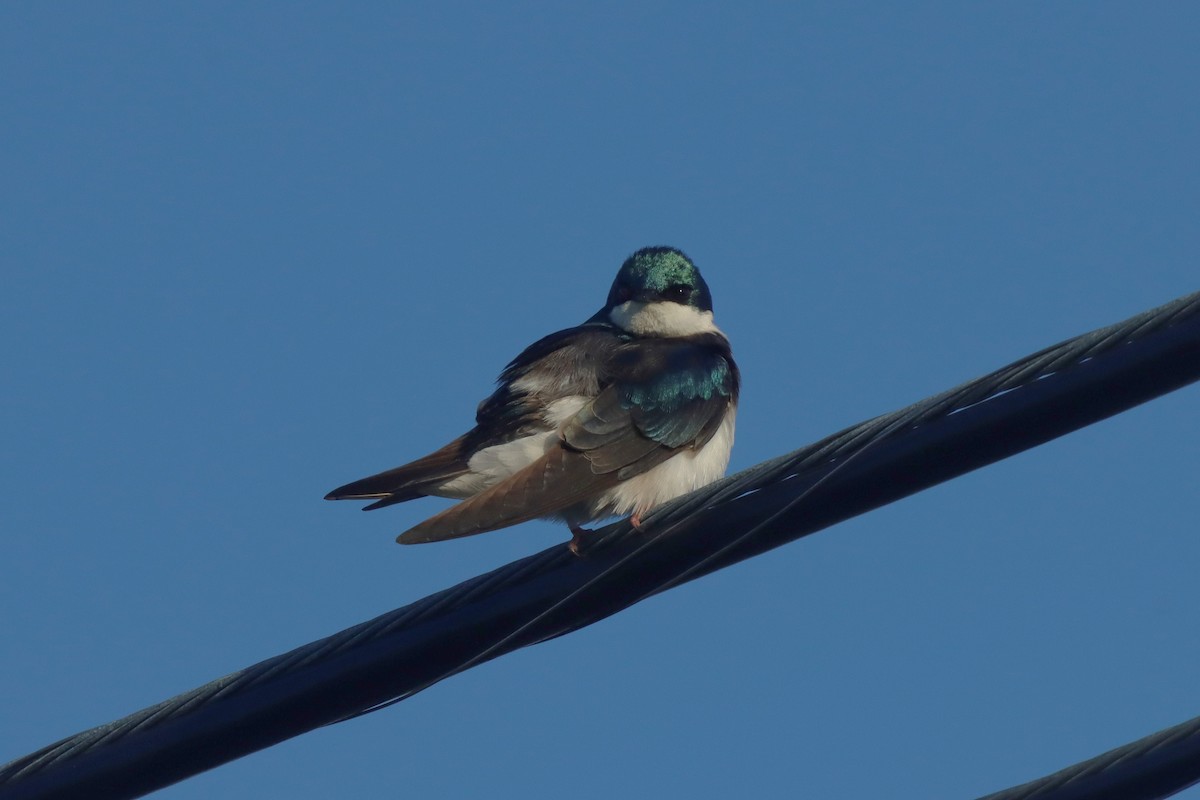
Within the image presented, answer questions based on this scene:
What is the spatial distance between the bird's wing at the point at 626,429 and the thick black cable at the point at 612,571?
1105 millimetres

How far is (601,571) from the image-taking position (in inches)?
192

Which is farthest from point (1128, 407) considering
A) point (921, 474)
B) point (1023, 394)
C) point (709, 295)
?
point (709, 295)

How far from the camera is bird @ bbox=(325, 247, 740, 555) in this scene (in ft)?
21.8

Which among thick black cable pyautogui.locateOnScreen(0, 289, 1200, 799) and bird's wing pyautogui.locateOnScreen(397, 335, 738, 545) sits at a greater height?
bird's wing pyautogui.locateOnScreen(397, 335, 738, 545)

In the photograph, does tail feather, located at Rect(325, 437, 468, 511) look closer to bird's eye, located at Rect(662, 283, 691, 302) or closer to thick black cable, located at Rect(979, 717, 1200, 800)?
bird's eye, located at Rect(662, 283, 691, 302)

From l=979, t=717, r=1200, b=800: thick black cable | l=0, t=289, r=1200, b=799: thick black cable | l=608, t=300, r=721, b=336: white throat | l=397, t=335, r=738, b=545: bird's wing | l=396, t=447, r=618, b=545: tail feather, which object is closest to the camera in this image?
l=979, t=717, r=1200, b=800: thick black cable

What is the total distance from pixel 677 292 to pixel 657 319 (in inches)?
10.0

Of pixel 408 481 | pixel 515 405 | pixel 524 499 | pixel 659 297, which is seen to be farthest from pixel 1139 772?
pixel 659 297

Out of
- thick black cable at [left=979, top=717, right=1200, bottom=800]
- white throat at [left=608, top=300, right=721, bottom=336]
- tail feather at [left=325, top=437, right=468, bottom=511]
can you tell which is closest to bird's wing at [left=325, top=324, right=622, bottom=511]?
tail feather at [left=325, top=437, right=468, bottom=511]

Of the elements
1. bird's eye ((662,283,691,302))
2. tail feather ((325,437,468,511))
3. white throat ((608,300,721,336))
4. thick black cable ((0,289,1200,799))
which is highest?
bird's eye ((662,283,691,302))

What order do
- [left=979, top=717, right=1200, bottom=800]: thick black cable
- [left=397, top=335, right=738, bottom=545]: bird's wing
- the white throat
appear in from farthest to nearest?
the white throat, [left=397, top=335, right=738, bottom=545]: bird's wing, [left=979, top=717, right=1200, bottom=800]: thick black cable

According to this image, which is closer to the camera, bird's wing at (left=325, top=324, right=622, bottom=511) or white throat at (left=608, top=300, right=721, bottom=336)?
bird's wing at (left=325, top=324, right=622, bottom=511)

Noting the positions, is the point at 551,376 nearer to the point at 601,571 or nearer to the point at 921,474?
the point at 601,571

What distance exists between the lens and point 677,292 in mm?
8820
